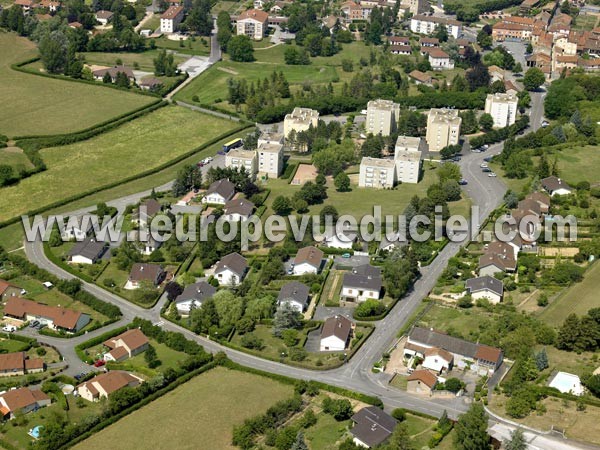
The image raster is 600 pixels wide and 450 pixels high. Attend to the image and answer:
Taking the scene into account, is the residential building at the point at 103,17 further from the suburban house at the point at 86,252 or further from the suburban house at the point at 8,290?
the suburban house at the point at 8,290

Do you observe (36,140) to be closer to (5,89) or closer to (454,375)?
(5,89)

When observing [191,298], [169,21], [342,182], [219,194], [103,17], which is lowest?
[191,298]

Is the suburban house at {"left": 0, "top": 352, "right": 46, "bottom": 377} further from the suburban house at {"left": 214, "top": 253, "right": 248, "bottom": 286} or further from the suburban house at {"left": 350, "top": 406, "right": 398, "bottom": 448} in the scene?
the suburban house at {"left": 350, "top": 406, "right": 398, "bottom": 448}

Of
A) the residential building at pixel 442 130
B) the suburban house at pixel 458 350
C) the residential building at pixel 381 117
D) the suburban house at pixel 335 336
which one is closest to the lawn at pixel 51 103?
the residential building at pixel 381 117

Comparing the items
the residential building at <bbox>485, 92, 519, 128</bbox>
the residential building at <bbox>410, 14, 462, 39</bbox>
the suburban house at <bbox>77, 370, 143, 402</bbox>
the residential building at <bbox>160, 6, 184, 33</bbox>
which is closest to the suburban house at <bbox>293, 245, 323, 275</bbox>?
the suburban house at <bbox>77, 370, 143, 402</bbox>

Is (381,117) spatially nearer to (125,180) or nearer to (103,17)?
(125,180)

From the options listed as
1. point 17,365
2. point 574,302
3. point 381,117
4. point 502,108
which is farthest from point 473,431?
point 502,108
